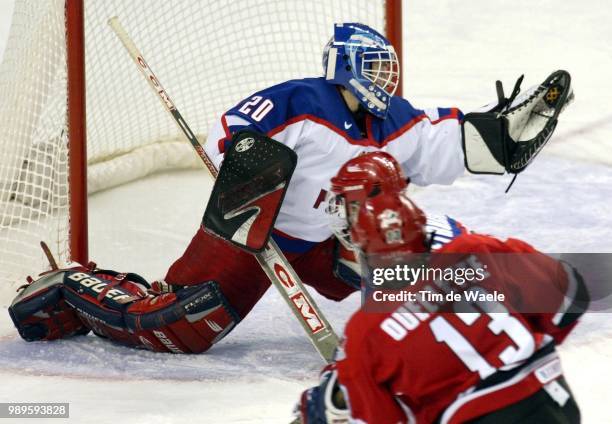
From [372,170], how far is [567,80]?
1.00m

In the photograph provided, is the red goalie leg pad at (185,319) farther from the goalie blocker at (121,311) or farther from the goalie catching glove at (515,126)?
the goalie catching glove at (515,126)

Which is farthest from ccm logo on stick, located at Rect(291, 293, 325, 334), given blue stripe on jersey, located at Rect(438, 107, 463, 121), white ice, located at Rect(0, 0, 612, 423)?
blue stripe on jersey, located at Rect(438, 107, 463, 121)

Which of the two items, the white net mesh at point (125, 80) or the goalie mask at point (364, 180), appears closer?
the goalie mask at point (364, 180)

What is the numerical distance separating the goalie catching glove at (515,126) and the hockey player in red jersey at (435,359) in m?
1.17

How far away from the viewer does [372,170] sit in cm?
206

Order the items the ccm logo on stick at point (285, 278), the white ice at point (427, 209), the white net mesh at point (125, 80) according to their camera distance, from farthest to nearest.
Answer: the white net mesh at point (125, 80)
the ccm logo on stick at point (285, 278)
the white ice at point (427, 209)

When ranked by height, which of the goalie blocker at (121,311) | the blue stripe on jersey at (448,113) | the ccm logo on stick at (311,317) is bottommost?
the goalie blocker at (121,311)

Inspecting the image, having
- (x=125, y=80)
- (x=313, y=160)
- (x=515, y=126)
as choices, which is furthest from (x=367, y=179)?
(x=125, y=80)

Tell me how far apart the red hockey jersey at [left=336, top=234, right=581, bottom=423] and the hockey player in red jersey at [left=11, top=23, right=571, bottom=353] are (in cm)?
114

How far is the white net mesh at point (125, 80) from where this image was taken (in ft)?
11.6

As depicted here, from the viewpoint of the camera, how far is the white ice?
2.71 meters

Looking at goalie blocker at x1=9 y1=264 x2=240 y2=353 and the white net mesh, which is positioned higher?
the white net mesh

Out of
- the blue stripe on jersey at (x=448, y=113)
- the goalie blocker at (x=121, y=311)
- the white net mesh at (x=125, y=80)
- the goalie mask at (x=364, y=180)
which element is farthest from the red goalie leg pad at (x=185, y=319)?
the goalie mask at (x=364, y=180)

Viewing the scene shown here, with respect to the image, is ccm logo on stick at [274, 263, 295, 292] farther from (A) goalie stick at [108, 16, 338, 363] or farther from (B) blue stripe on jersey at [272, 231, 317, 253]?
(B) blue stripe on jersey at [272, 231, 317, 253]
